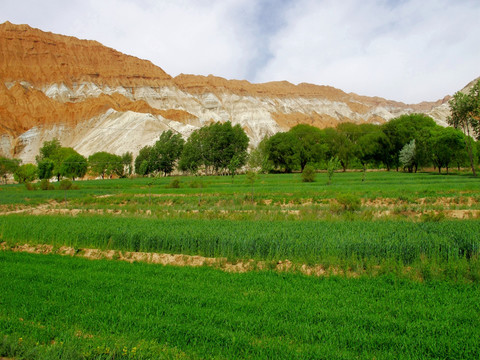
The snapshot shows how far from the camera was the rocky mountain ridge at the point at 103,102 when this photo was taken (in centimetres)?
11106

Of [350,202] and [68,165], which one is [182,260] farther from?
[68,165]

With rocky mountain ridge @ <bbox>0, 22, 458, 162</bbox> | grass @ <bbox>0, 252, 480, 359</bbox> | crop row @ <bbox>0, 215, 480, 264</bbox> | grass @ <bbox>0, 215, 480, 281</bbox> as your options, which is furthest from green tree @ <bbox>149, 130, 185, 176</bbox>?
grass @ <bbox>0, 252, 480, 359</bbox>

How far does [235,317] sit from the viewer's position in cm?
588

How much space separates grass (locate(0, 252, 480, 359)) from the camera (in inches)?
194

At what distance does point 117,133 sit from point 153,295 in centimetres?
11161

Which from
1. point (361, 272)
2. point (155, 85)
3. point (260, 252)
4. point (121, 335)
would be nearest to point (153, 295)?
point (121, 335)

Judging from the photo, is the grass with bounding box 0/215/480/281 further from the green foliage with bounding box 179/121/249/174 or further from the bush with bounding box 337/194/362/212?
the green foliage with bounding box 179/121/249/174

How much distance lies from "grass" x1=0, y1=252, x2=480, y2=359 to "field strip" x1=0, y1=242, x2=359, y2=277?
905mm

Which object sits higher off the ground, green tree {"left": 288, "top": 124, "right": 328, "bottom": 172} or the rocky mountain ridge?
the rocky mountain ridge

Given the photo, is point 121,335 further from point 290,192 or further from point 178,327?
point 290,192

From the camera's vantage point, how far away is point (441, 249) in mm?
9312

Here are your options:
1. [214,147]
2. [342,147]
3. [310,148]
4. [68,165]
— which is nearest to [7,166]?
[68,165]

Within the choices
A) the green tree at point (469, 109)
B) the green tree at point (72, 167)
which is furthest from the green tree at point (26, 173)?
the green tree at point (469, 109)

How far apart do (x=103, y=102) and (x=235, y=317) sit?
455 ft
